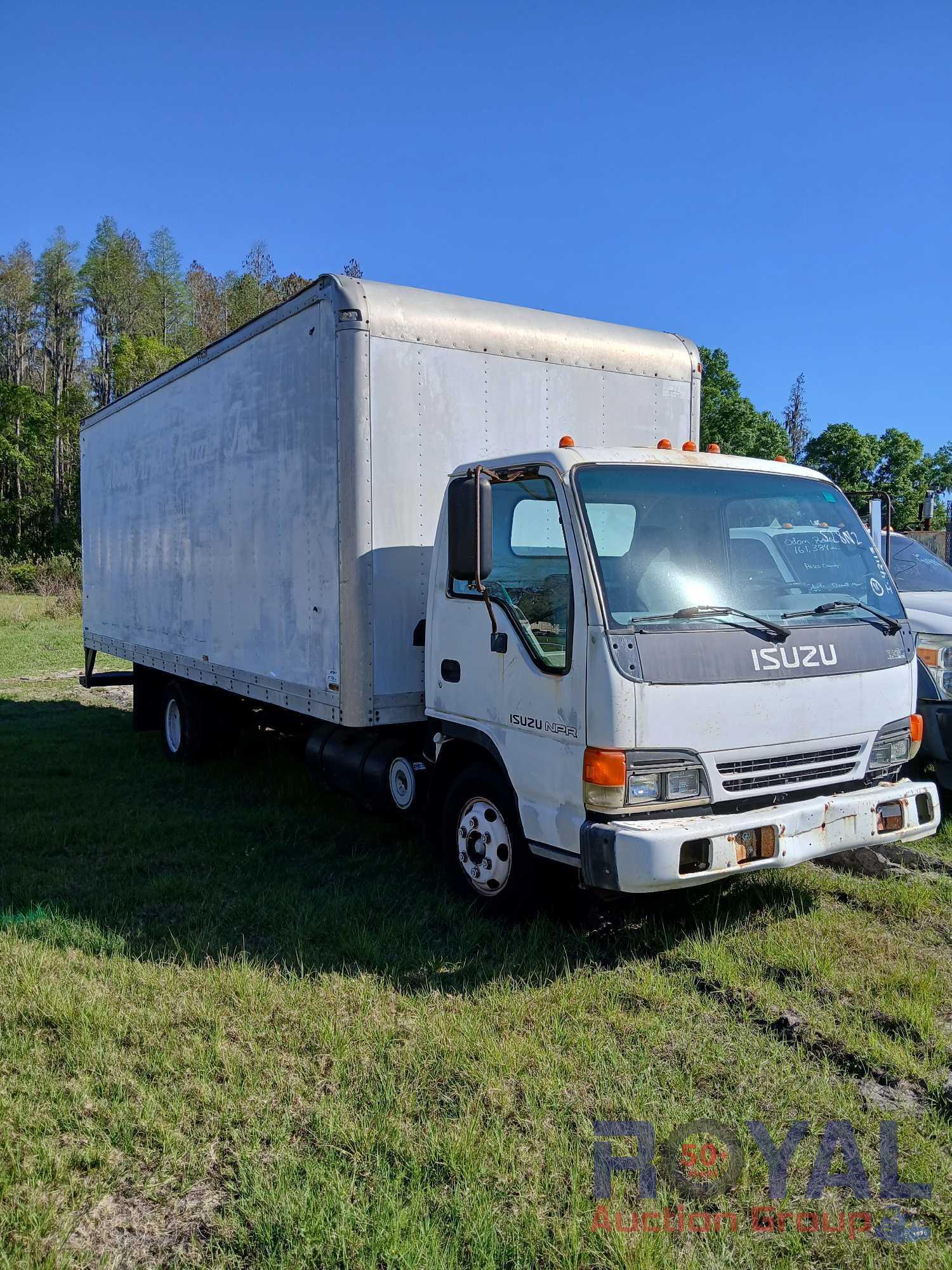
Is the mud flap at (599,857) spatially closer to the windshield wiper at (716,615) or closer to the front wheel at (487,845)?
the front wheel at (487,845)

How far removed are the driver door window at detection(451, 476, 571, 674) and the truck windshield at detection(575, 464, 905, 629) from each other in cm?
19

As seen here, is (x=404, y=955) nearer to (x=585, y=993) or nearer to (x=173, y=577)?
(x=585, y=993)

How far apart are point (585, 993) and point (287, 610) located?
10.7ft

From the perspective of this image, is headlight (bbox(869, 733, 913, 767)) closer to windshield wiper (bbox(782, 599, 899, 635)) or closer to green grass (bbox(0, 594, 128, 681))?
windshield wiper (bbox(782, 599, 899, 635))

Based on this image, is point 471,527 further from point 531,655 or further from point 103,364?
point 103,364

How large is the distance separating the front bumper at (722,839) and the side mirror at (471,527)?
1.23 meters

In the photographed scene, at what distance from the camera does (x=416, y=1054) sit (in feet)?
12.4

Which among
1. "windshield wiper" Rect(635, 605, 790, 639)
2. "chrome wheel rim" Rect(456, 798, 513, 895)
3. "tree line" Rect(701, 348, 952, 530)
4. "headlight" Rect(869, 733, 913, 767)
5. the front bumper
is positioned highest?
"tree line" Rect(701, 348, 952, 530)

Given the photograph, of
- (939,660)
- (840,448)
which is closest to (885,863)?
(939,660)

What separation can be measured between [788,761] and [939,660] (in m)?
2.63

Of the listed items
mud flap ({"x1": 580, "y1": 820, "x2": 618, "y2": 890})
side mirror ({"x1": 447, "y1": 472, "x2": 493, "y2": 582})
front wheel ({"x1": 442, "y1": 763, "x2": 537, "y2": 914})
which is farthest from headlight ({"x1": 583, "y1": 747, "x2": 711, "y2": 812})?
side mirror ({"x1": 447, "y1": 472, "x2": 493, "y2": 582})

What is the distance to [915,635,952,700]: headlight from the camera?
6453 mm

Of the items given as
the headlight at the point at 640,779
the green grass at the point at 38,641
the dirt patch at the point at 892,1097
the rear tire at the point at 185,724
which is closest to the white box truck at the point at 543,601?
the headlight at the point at 640,779

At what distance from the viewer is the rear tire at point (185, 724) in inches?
355
